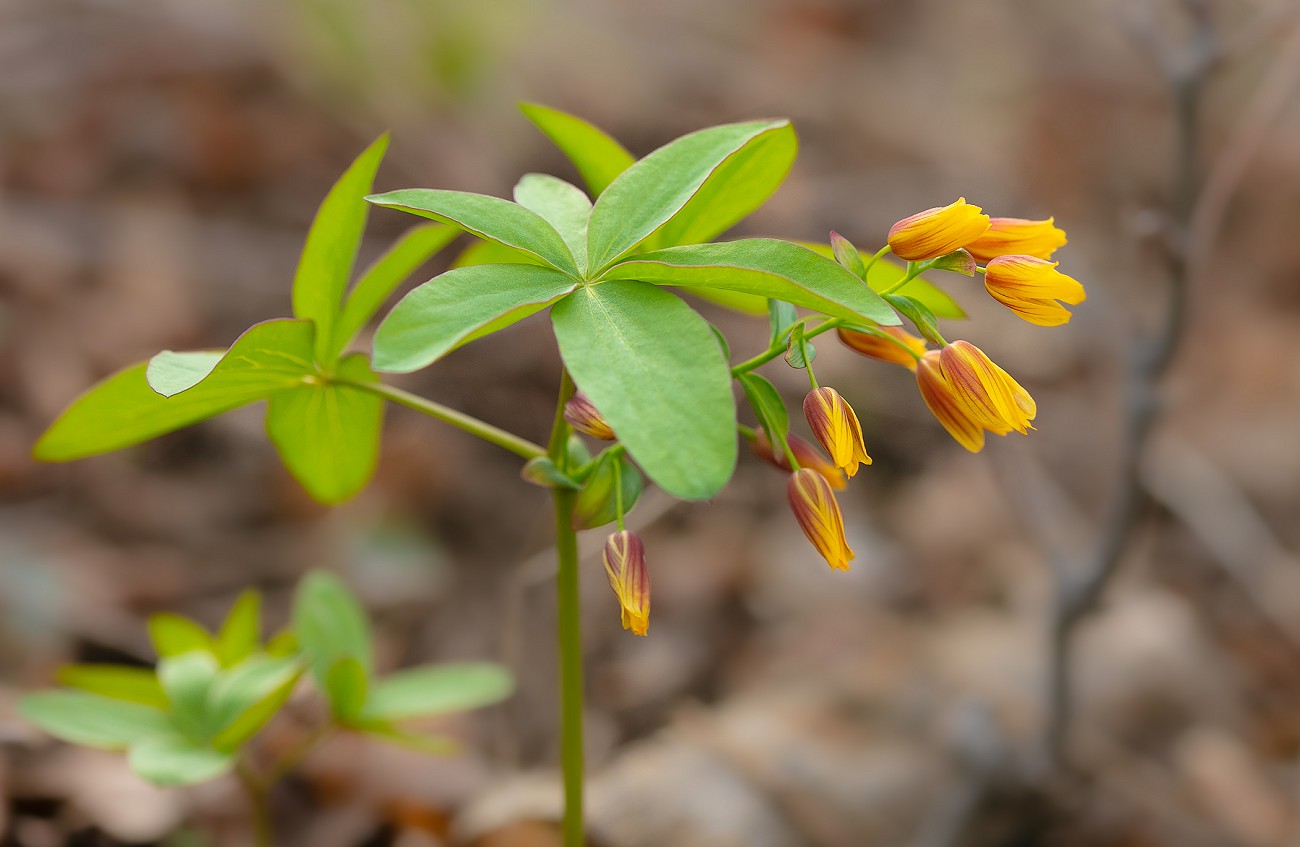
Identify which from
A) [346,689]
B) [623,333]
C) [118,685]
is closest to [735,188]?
[623,333]

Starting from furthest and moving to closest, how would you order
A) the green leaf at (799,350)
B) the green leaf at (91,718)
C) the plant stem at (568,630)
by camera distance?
the green leaf at (91,718) < the plant stem at (568,630) < the green leaf at (799,350)

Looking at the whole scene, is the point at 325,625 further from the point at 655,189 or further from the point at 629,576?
the point at 655,189

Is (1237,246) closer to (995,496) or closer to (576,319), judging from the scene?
(995,496)

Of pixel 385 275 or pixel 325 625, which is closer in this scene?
pixel 385 275

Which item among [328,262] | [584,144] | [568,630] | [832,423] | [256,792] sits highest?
[584,144]

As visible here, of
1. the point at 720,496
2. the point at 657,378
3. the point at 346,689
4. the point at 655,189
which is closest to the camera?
the point at 657,378

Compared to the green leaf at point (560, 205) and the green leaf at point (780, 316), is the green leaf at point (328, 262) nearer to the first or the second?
the green leaf at point (560, 205)

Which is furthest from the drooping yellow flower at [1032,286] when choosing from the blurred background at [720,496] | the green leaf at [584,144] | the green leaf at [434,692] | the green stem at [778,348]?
the green leaf at [434,692]
